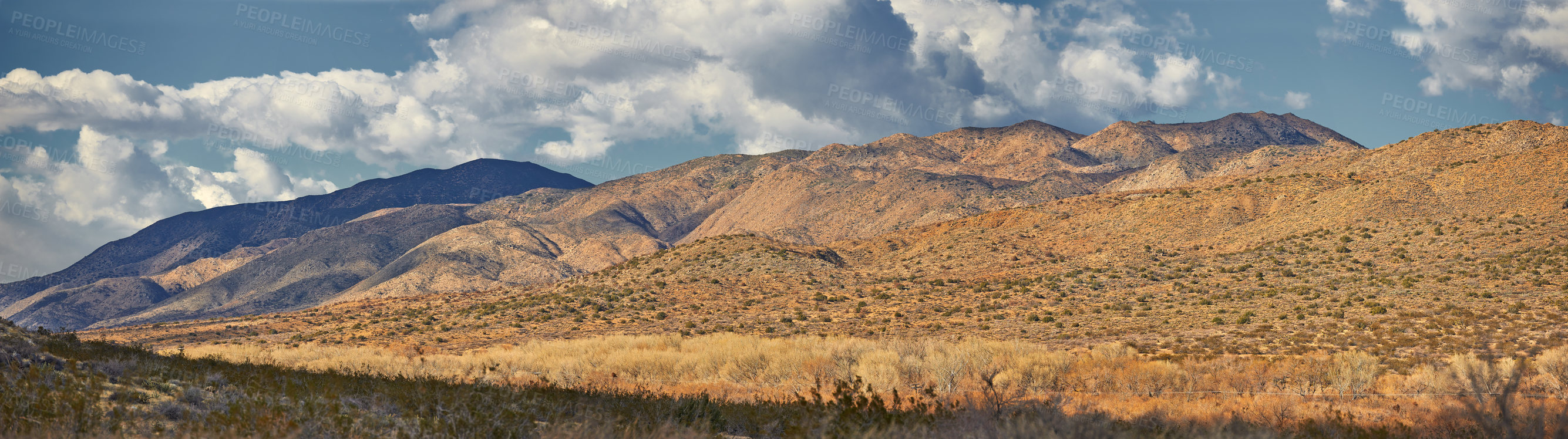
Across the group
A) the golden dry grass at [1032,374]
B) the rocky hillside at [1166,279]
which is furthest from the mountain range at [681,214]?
the golden dry grass at [1032,374]

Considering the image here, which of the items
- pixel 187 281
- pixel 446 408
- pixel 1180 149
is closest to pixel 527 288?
pixel 446 408

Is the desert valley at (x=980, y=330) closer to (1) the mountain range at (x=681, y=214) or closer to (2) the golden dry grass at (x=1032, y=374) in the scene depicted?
(2) the golden dry grass at (x=1032, y=374)

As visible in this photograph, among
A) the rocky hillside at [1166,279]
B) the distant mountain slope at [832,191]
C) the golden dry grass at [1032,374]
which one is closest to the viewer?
the golden dry grass at [1032,374]

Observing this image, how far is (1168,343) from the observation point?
29078mm

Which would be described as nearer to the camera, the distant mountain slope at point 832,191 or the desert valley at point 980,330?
the desert valley at point 980,330

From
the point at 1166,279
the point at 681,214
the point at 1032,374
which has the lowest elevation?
the point at 1032,374

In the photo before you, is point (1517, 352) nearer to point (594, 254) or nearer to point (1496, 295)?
point (1496, 295)

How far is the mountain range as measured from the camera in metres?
111

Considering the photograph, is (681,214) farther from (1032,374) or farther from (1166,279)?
(1032,374)

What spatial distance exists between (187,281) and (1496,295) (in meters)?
183

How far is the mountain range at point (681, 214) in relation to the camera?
111438mm

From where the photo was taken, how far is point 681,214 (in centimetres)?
16688

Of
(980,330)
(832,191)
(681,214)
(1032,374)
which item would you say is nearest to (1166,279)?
(980,330)

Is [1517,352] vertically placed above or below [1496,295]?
below
